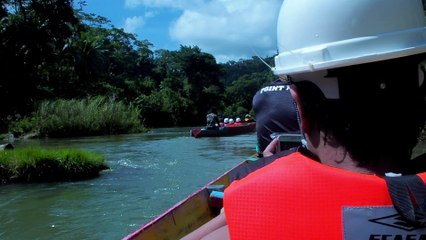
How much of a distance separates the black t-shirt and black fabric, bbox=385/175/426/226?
8.10 feet

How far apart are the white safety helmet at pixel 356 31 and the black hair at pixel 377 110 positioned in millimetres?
28

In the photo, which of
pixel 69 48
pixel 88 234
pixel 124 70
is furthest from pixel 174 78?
pixel 88 234

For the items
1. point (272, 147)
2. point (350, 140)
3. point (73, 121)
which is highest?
point (73, 121)

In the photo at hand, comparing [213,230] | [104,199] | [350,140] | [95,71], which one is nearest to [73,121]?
[95,71]

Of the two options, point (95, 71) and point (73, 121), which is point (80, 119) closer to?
point (73, 121)

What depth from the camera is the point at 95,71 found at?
43.8 metres

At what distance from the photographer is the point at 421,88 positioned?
45.6 inches

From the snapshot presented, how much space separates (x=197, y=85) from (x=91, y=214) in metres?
47.5

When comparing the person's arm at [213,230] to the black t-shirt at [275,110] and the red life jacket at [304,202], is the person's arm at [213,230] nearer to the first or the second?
the red life jacket at [304,202]

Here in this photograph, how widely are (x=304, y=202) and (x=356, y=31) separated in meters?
0.41

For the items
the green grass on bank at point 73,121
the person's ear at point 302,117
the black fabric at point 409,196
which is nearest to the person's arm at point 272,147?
the person's ear at point 302,117

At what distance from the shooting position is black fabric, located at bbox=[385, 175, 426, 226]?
100 centimetres

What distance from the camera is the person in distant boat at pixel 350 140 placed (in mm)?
1062

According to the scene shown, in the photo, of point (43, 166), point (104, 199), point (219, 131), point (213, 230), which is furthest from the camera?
point (219, 131)
